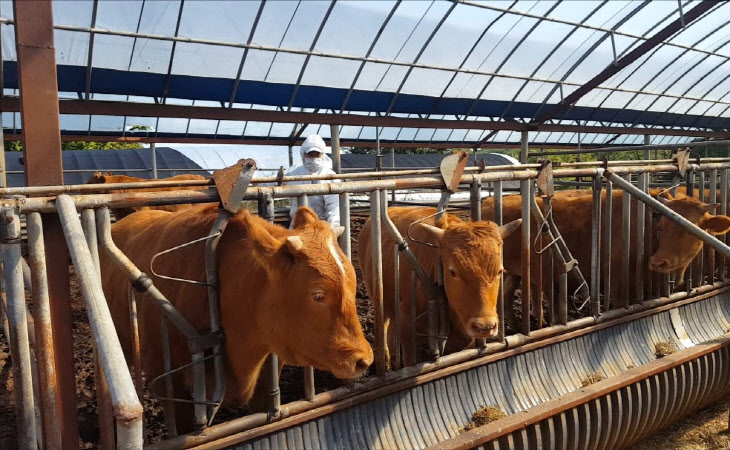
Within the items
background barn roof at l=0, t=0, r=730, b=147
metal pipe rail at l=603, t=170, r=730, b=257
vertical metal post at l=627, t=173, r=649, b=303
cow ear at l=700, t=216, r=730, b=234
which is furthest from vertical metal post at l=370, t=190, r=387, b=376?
background barn roof at l=0, t=0, r=730, b=147

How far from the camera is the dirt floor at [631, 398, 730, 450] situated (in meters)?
3.99

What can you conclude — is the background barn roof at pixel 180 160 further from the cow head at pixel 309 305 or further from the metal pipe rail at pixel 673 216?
the cow head at pixel 309 305

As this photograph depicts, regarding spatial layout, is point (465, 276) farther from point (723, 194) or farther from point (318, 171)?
point (723, 194)

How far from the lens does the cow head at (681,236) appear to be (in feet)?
16.1

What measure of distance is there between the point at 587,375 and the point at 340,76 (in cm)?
855

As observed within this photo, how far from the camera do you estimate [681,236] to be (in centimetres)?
504

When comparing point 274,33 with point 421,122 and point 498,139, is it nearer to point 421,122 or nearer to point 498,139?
point 421,122

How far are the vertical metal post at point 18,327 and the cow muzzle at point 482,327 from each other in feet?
7.14

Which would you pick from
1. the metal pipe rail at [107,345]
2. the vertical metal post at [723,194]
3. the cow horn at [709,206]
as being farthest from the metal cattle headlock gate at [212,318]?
the vertical metal post at [723,194]

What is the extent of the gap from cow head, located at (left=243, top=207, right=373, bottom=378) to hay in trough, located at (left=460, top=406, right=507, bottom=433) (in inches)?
46.0

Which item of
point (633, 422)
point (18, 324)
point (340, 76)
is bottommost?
point (633, 422)

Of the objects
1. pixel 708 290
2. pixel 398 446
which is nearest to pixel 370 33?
pixel 708 290

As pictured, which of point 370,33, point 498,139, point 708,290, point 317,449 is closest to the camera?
point 317,449

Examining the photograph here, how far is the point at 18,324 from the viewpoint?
210cm
